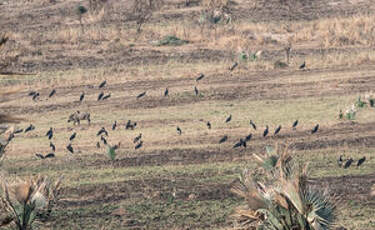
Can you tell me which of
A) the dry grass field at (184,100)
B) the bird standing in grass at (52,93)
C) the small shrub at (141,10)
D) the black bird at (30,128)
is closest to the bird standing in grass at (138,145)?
the dry grass field at (184,100)

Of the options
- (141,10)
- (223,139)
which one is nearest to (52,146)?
(223,139)

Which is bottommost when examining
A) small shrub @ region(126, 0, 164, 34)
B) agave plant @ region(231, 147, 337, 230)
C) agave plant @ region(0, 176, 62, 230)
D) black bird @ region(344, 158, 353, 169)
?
small shrub @ region(126, 0, 164, 34)

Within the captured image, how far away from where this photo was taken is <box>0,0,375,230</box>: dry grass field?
18719 millimetres

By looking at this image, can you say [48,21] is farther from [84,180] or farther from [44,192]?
[44,192]

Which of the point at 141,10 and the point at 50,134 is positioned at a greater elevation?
the point at 50,134

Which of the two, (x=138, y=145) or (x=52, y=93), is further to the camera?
(x=52, y=93)

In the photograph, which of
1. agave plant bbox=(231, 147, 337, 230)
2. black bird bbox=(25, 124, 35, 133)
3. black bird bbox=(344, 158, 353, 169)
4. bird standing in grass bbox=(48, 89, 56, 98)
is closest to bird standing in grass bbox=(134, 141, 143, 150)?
black bird bbox=(25, 124, 35, 133)

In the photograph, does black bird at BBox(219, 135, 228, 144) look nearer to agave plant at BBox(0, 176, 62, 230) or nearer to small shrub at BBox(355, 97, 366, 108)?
small shrub at BBox(355, 97, 366, 108)

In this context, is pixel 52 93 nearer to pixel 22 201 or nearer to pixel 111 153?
pixel 111 153

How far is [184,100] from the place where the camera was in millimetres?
30984

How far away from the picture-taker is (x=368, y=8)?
45156 mm

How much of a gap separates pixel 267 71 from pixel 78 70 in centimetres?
730

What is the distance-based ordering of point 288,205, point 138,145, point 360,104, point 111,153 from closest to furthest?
1. point 288,205
2. point 111,153
3. point 138,145
4. point 360,104

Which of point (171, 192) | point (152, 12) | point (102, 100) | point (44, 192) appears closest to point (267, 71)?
point (102, 100)
